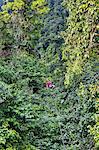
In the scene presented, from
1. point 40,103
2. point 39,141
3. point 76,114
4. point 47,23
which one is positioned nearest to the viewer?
point 39,141

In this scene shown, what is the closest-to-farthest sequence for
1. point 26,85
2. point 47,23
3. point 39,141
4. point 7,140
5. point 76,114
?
1. point 7,140
2. point 39,141
3. point 76,114
4. point 26,85
5. point 47,23

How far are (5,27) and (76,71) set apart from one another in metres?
8.60

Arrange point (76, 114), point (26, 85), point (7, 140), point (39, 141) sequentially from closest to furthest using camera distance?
point (7, 140)
point (39, 141)
point (76, 114)
point (26, 85)

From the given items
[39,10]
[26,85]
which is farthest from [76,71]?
[39,10]

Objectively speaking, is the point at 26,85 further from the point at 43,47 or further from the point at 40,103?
the point at 43,47

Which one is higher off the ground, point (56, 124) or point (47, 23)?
point (47, 23)

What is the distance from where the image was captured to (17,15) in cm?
1476

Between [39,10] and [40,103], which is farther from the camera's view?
[39,10]

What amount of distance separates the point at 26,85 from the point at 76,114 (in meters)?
2.54

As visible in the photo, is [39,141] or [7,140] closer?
[7,140]

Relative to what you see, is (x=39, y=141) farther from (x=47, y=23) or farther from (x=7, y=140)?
(x=47, y=23)

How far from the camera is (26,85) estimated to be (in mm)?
9359

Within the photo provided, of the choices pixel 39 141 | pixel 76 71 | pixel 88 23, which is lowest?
pixel 39 141

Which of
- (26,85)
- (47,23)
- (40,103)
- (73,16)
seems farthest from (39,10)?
(73,16)
